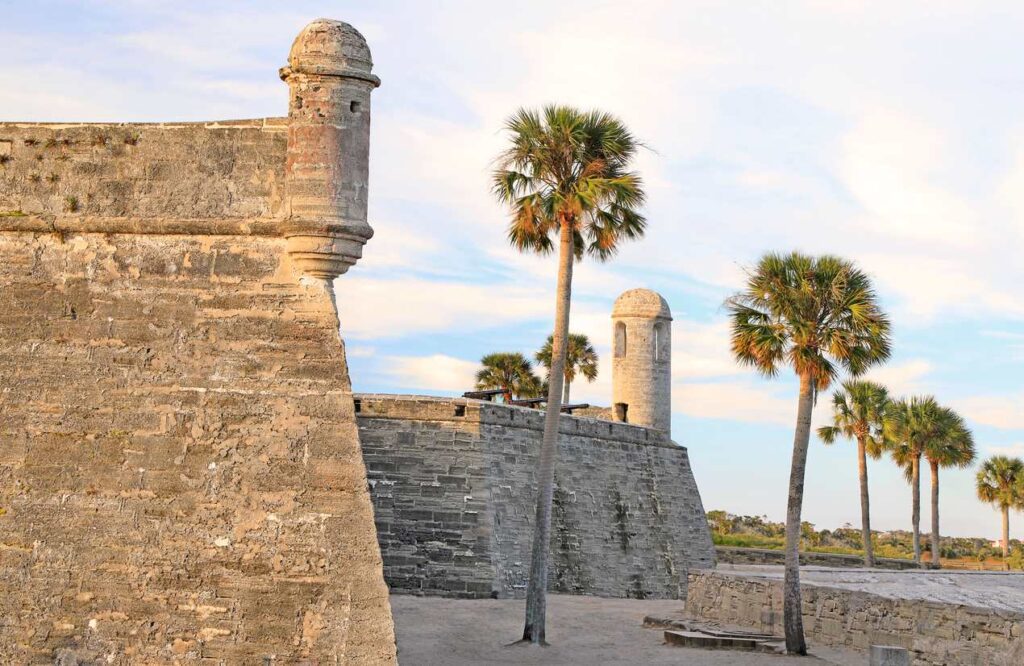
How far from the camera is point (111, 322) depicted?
34.3ft

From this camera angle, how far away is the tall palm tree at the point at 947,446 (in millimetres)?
43469

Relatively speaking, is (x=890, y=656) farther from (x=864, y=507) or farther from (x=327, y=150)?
(x=864, y=507)

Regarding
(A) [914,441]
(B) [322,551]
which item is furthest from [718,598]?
(A) [914,441]

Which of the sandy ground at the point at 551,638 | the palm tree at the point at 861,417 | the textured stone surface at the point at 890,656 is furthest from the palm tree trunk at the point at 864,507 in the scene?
the textured stone surface at the point at 890,656

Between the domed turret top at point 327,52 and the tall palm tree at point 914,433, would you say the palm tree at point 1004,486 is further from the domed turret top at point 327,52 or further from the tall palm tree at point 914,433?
the domed turret top at point 327,52

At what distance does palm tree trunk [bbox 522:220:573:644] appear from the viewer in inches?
781

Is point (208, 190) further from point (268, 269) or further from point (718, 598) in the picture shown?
point (718, 598)

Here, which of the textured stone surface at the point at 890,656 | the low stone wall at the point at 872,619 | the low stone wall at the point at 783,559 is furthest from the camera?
the low stone wall at the point at 783,559

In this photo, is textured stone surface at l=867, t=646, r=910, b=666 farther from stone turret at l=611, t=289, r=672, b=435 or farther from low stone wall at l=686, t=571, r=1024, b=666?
stone turret at l=611, t=289, r=672, b=435

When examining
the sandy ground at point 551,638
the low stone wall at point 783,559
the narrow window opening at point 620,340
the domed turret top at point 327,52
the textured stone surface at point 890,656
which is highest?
the narrow window opening at point 620,340

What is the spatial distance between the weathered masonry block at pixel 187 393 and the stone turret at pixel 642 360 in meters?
25.9

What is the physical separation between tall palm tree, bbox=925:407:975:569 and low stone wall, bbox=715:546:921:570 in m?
1.76

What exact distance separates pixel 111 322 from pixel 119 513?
164 cm

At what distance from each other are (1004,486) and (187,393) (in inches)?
1743
